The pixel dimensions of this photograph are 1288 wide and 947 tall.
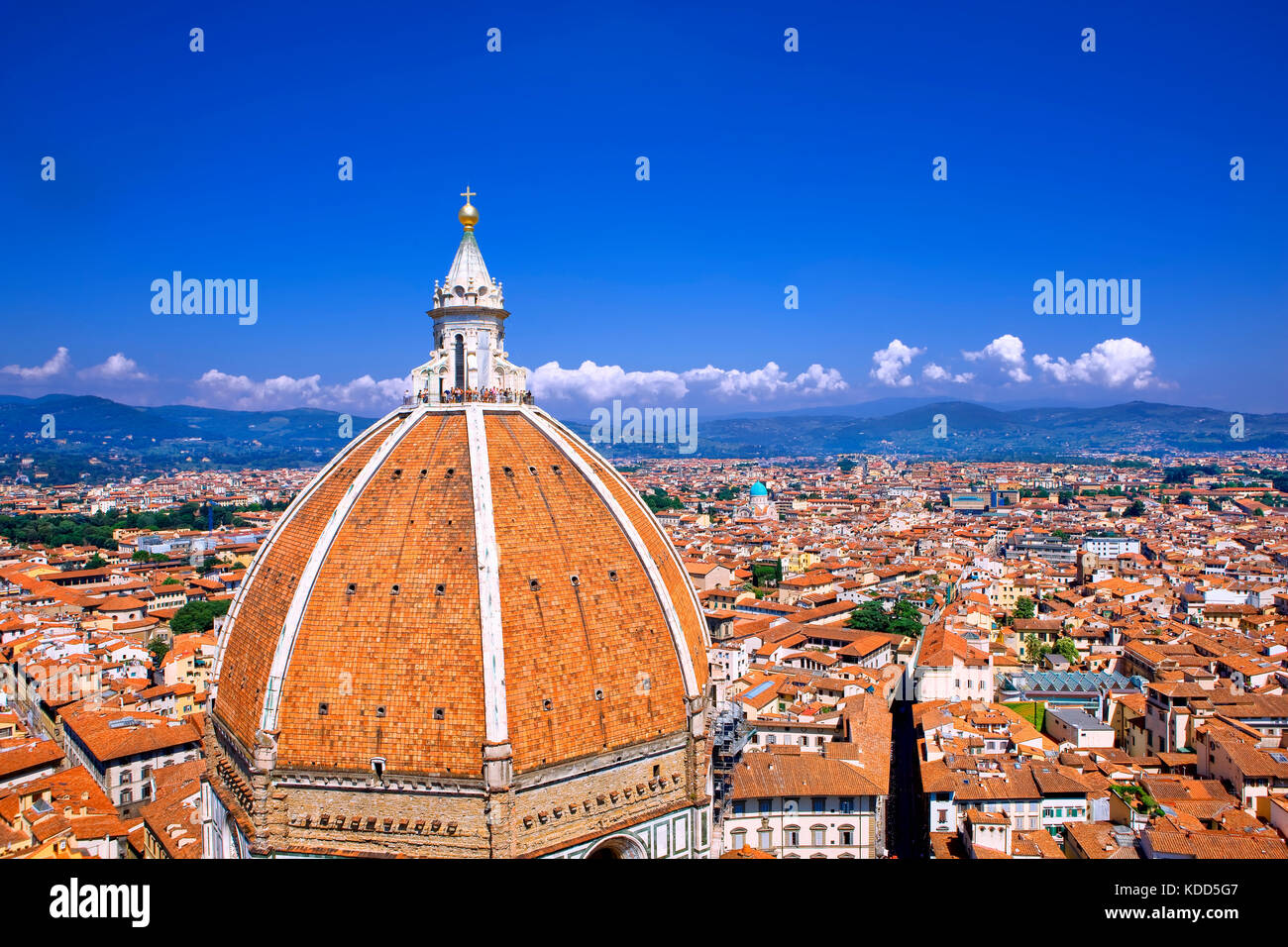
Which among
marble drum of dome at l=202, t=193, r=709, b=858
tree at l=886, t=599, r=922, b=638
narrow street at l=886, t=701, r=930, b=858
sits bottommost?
narrow street at l=886, t=701, r=930, b=858

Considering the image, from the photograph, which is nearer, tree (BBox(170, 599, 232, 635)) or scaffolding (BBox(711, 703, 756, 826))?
scaffolding (BBox(711, 703, 756, 826))

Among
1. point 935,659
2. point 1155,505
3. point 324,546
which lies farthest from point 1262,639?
point 1155,505

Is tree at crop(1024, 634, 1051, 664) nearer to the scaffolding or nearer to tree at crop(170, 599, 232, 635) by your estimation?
the scaffolding

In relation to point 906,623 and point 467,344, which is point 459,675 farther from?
point 906,623

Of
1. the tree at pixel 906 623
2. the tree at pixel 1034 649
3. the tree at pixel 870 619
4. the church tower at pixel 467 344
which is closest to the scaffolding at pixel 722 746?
the church tower at pixel 467 344

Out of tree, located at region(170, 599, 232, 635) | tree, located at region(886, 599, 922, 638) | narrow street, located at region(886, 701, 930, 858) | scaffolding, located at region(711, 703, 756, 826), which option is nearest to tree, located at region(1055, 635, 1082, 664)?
tree, located at region(886, 599, 922, 638)

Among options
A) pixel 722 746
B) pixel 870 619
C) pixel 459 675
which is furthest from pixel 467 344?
pixel 870 619
